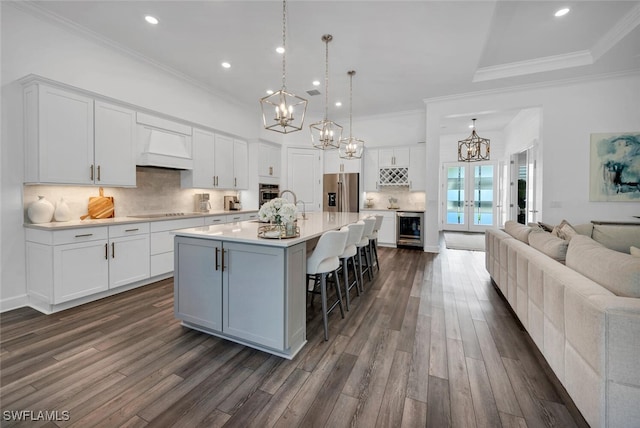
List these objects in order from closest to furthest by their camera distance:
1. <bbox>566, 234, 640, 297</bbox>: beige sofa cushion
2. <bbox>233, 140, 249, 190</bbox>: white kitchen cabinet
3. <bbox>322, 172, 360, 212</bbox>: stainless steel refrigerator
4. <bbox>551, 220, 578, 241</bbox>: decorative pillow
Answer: <bbox>566, 234, 640, 297</bbox>: beige sofa cushion < <bbox>551, 220, 578, 241</bbox>: decorative pillow < <bbox>233, 140, 249, 190</bbox>: white kitchen cabinet < <bbox>322, 172, 360, 212</bbox>: stainless steel refrigerator

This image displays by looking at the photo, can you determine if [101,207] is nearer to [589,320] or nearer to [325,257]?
[325,257]

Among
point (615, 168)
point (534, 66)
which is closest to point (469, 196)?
point (615, 168)

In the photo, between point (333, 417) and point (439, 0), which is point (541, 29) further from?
point (333, 417)

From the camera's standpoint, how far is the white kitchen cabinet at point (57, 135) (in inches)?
111

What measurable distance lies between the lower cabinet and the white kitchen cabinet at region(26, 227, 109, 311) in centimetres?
139

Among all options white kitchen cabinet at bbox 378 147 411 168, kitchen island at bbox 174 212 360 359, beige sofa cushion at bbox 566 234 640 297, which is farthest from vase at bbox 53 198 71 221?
white kitchen cabinet at bbox 378 147 411 168

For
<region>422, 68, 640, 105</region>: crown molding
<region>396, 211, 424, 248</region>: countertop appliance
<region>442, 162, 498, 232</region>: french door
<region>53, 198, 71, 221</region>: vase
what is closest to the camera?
<region>53, 198, 71, 221</region>: vase

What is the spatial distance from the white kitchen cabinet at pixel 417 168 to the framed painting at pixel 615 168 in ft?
9.20

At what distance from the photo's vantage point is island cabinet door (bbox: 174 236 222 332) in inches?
87.7

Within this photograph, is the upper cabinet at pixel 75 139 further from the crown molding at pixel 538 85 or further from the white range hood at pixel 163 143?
the crown molding at pixel 538 85

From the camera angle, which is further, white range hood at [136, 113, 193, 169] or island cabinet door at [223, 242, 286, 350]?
white range hood at [136, 113, 193, 169]

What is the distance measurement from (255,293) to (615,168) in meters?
6.00

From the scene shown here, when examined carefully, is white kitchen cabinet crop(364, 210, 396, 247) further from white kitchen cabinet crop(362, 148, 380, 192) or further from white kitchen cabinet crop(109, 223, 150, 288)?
white kitchen cabinet crop(109, 223, 150, 288)

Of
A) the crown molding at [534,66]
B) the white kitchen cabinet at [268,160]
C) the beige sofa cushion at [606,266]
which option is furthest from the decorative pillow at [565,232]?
the white kitchen cabinet at [268,160]
